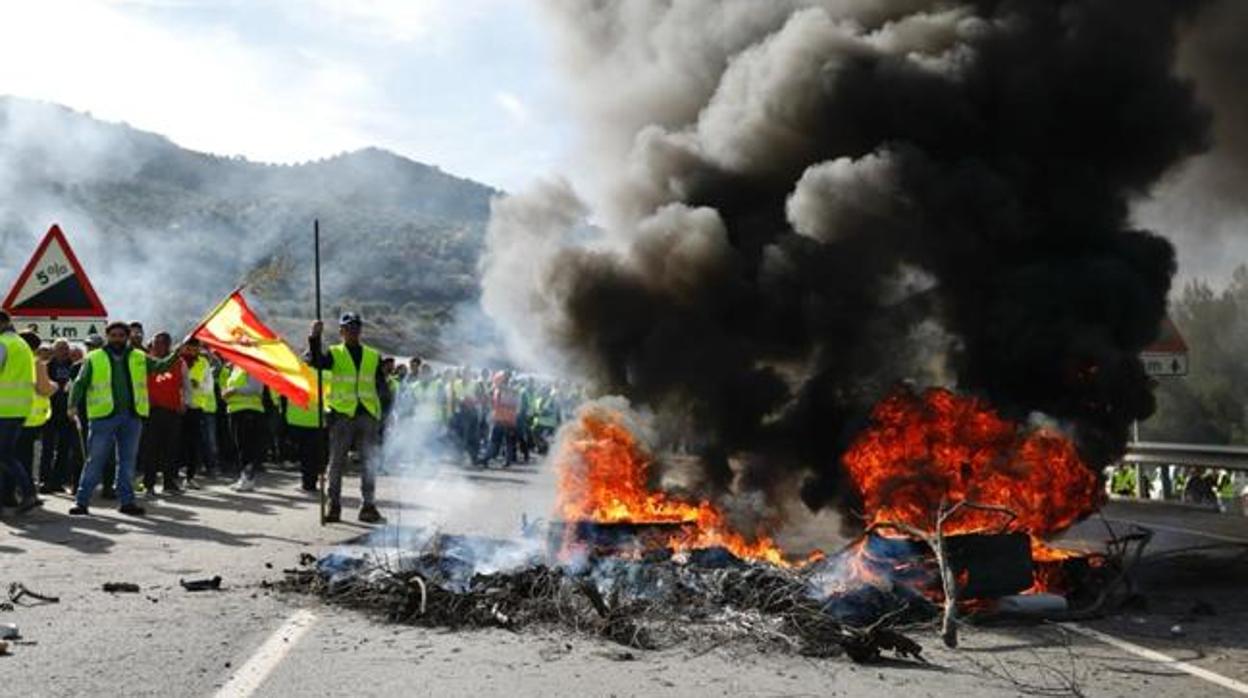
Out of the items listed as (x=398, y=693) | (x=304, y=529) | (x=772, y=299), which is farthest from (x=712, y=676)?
(x=304, y=529)

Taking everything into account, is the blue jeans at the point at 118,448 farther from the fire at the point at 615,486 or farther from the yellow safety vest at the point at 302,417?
the fire at the point at 615,486

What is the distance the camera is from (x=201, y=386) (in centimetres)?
1599

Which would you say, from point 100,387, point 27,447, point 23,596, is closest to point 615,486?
point 23,596

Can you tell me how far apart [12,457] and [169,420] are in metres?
2.97

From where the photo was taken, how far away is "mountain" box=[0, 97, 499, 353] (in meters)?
43.9

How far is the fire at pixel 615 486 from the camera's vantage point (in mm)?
9812

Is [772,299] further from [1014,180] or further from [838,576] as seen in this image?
[838,576]

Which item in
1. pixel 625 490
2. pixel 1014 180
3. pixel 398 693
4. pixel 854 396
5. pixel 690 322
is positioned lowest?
pixel 398 693

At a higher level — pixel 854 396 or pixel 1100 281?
pixel 1100 281

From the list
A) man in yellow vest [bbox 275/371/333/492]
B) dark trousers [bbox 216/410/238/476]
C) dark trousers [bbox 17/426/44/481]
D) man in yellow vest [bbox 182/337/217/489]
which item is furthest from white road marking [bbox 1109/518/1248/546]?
dark trousers [bbox 216/410/238/476]

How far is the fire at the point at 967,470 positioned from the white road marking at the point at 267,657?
13.8ft

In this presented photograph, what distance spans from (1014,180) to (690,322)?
3.24m

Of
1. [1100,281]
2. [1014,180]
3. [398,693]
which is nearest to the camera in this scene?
[398,693]

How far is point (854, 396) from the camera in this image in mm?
10180
